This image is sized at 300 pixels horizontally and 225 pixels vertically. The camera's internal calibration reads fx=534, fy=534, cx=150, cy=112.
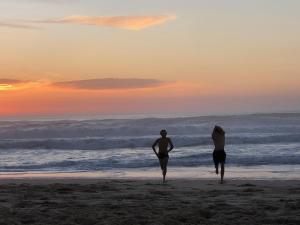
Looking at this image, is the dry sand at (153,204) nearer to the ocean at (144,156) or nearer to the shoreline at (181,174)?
the shoreline at (181,174)

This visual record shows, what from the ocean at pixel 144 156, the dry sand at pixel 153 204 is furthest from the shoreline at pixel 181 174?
the dry sand at pixel 153 204

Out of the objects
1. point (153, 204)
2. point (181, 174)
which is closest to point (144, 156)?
point (181, 174)

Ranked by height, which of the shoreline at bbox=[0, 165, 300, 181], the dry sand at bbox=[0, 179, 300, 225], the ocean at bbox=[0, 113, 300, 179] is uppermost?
the ocean at bbox=[0, 113, 300, 179]

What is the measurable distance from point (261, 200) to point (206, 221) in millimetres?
2559

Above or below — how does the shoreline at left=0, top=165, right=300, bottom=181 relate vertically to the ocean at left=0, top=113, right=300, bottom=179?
below

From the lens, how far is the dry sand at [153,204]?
8.06 meters

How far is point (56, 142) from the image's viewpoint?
3416cm

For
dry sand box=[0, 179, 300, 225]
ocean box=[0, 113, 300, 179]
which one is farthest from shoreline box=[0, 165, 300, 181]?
dry sand box=[0, 179, 300, 225]

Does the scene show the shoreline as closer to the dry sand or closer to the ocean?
the ocean

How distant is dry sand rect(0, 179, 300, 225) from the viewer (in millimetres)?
8062

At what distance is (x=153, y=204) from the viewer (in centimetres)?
962

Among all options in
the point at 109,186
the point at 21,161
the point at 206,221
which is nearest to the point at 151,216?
the point at 206,221

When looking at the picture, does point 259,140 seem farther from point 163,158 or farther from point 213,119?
point 213,119

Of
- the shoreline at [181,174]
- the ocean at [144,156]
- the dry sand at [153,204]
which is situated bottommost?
the dry sand at [153,204]
